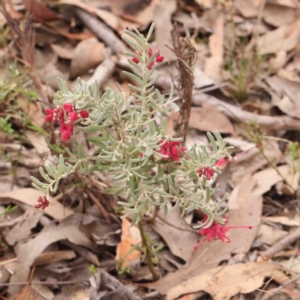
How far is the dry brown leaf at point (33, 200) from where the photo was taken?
5.25 ft

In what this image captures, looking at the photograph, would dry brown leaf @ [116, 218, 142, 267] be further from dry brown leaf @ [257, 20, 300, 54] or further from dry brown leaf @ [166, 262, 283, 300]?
dry brown leaf @ [257, 20, 300, 54]

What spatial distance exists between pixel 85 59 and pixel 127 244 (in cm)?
83

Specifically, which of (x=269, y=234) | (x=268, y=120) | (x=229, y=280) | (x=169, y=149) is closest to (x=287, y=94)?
(x=268, y=120)

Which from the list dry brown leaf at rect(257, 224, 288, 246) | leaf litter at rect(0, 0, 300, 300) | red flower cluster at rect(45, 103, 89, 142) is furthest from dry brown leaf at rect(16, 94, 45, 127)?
dry brown leaf at rect(257, 224, 288, 246)

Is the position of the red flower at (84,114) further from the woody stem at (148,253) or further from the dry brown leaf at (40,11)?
the dry brown leaf at (40,11)

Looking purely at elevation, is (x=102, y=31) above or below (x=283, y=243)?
above

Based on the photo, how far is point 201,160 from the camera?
1139mm

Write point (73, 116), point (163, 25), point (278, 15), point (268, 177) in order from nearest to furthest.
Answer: point (73, 116), point (268, 177), point (163, 25), point (278, 15)

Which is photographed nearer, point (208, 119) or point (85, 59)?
point (208, 119)

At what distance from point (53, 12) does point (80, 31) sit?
5.4 inches

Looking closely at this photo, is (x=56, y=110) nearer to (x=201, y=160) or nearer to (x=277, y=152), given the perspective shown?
(x=201, y=160)

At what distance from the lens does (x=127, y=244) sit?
1.54m

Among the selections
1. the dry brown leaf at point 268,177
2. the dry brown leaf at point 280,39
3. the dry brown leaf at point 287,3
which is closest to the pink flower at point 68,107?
the dry brown leaf at point 268,177

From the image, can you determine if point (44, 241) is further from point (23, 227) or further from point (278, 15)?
point (278, 15)
